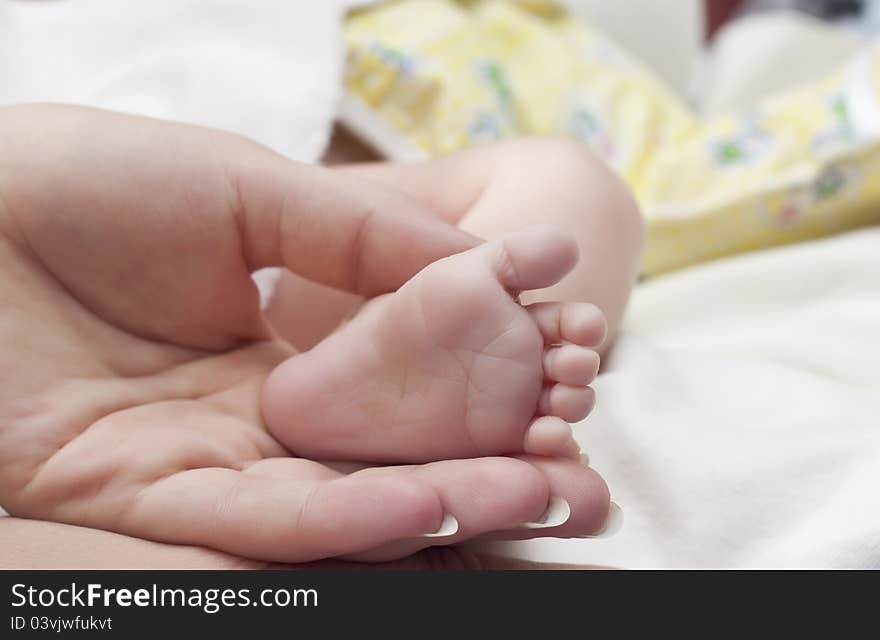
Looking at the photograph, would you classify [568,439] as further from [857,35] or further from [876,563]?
[857,35]

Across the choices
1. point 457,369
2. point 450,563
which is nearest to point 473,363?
point 457,369

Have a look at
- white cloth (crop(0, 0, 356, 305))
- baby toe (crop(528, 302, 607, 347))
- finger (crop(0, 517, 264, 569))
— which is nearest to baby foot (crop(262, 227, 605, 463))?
baby toe (crop(528, 302, 607, 347))

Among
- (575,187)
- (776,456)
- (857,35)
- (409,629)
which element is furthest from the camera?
(857,35)

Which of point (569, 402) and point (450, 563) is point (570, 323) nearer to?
point (569, 402)

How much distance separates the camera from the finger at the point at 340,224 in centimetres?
58

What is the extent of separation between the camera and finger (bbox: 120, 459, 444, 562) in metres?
0.47

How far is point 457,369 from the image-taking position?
516 mm

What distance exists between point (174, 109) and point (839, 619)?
73cm

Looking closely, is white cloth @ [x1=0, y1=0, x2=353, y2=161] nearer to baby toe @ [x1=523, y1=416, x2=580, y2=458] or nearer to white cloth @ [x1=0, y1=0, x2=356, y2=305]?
white cloth @ [x1=0, y1=0, x2=356, y2=305]

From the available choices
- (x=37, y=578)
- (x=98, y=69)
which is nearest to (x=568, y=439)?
(x=37, y=578)

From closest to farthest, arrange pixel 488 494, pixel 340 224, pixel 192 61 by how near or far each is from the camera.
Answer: pixel 488 494
pixel 340 224
pixel 192 61

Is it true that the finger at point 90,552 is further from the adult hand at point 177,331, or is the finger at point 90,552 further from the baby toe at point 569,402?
the baby toe at point 569,402

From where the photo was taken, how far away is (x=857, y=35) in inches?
71.5

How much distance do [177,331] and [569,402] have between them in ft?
0.92
